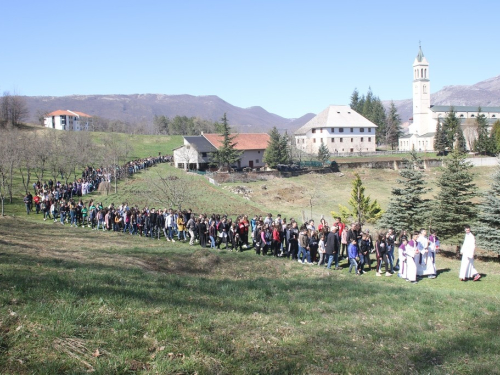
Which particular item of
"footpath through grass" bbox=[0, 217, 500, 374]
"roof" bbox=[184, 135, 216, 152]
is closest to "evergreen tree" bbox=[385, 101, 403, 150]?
"roof" bbox=[184, 135, 216, 152]

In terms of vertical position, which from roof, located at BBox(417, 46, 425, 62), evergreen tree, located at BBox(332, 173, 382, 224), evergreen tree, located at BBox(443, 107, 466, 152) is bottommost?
→ evergreen tree, located at BBox(332, 173, 382, 224)

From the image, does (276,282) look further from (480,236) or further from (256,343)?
(480,236)

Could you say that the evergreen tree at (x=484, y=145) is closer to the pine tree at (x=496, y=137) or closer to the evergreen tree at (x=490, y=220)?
the pine tree at (x=496, y=137)

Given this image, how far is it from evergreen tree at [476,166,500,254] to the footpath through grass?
1123cm

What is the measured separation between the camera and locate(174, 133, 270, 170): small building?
61.6 m

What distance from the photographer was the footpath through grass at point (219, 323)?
245 inches

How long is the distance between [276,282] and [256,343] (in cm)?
493

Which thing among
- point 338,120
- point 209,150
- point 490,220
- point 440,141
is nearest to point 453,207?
point 490,220

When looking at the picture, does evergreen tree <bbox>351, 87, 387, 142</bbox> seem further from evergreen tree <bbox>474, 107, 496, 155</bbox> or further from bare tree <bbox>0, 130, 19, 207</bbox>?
bare tree <bbox>0, 130, 19, 207</bbox>

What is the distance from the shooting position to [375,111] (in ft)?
364

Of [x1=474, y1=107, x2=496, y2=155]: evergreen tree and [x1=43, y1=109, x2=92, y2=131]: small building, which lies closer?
[x1=474, y1=107, x2=496, y2=155]: evergreen tree

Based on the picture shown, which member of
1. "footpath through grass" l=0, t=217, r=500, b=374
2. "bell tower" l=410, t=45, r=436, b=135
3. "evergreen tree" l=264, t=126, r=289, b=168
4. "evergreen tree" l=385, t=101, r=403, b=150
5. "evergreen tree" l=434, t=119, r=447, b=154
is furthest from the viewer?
"bell tower" l=410, t=45, r=436, b=135

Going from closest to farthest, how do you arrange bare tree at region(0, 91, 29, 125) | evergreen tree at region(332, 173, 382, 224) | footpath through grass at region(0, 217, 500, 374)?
footpath through grass at region(0, 217, 500, 374)
evergreen tree at region(332, 173, 382, 224)
bare tree at region(0, 91, 29, 125)

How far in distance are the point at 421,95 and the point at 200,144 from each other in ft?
238
